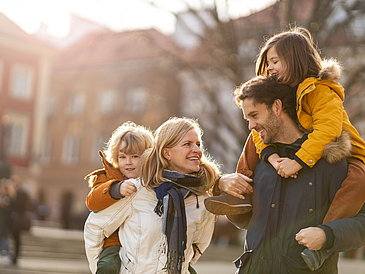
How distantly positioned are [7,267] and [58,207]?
88.2 feet

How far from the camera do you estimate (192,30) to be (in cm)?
1227

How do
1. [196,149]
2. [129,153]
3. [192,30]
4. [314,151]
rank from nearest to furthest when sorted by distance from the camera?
[314,151] → [196,149] → [129,153] → [192,30]

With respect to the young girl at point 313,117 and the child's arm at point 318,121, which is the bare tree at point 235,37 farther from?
the child's arm at point 318,121

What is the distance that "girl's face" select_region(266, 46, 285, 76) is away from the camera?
311 centimetres

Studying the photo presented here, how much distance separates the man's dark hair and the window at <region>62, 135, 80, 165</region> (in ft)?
138

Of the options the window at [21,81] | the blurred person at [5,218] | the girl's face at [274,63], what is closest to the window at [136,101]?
the blurred person at [5,218]

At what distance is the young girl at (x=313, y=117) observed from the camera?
9.08 feet

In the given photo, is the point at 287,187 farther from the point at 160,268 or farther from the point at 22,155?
the point at 22,155

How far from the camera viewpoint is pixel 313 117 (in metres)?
2.94

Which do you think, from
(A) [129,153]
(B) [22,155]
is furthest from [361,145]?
(B) [22,155]

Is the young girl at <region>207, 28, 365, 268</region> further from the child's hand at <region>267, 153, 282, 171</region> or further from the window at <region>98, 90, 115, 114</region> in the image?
the window at <region>98, 90, 115, 114</region>

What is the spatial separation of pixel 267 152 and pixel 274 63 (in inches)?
22.7

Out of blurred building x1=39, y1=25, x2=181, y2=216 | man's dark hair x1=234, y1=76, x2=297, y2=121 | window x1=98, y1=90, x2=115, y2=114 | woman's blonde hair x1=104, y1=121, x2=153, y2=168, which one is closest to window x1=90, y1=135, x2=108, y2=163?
blurred building x1=39, y1=25, x2=181, y2=216

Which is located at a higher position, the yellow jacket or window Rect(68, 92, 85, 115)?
window Rect(68, 92, 85, 115)
